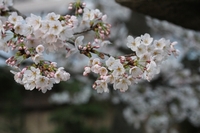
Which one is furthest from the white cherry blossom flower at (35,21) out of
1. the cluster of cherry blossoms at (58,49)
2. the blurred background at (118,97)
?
the blurred background at (118,97)

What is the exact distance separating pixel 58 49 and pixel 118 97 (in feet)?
8.55

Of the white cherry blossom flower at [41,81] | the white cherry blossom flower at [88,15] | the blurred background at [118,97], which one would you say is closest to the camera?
the white cherry blossom flower at [41,81]

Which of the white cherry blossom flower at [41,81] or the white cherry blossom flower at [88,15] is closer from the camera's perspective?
the white cherry blossom flower at [41,81]

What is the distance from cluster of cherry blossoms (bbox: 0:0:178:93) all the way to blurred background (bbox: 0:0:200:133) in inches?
29.1

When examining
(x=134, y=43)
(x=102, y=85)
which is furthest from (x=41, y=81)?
(x=134, y=43)

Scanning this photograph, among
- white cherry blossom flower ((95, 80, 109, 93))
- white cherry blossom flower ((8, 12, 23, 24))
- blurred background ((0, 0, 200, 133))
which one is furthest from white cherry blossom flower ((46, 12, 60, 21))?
blurred background ((0, 0, 200, 133))

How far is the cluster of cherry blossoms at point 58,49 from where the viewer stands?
101 centimetres

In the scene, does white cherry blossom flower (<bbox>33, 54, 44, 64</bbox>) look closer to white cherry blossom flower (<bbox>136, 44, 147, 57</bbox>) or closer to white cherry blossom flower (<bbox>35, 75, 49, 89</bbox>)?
white cherry blossom flower (<bbox>35, 75, 49, 89</bbox>)

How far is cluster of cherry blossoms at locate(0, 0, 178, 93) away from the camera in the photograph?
101cm

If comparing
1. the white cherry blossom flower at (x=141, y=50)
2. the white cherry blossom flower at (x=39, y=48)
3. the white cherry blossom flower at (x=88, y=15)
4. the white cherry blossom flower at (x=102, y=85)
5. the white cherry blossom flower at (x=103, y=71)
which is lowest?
the white cherry blossom flower at (x=102, y=85)

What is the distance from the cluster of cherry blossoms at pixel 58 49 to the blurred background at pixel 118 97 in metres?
0.74

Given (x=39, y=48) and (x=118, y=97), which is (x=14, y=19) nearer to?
(x=39, y=48)

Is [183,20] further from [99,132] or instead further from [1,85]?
[1,85]

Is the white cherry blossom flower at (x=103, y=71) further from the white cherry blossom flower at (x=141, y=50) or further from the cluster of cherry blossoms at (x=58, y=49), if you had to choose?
the white cherry blossom flower at (x=141, y=50)
